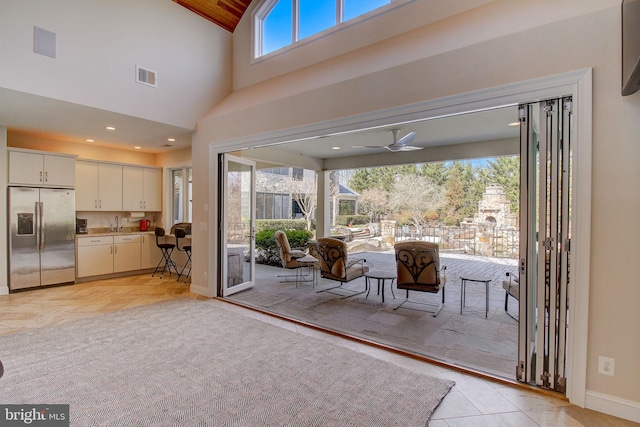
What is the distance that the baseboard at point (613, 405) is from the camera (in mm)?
2041

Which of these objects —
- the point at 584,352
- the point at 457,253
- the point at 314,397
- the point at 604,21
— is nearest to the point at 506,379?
the point at 584,352

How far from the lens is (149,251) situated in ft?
22.3

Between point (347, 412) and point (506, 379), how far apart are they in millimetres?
1416

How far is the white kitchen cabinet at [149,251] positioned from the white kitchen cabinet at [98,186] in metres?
0.84

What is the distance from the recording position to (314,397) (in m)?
2.29

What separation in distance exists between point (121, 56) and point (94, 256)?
12.7 ft

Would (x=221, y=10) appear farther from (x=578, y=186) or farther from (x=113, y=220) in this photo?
(x=578, y=186)

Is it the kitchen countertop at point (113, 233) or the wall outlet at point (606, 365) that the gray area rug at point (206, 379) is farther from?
the kitchen countertop at point (113, 233)

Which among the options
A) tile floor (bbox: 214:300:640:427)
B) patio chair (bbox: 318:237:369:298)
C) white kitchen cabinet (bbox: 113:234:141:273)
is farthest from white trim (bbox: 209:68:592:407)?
white kitchen cabinet (bbox: 113:234:141:273)

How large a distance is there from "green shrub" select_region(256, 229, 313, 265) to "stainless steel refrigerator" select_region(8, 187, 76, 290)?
13.3ft

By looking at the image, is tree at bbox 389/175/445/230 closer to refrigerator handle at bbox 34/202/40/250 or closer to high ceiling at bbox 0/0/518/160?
high ceiling at bbox 0/0/518/160

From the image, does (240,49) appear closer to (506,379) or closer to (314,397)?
(314,397)

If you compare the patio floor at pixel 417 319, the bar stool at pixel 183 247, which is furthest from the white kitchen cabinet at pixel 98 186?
the patio floor at pixel 417 319

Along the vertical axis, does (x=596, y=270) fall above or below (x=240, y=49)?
below
